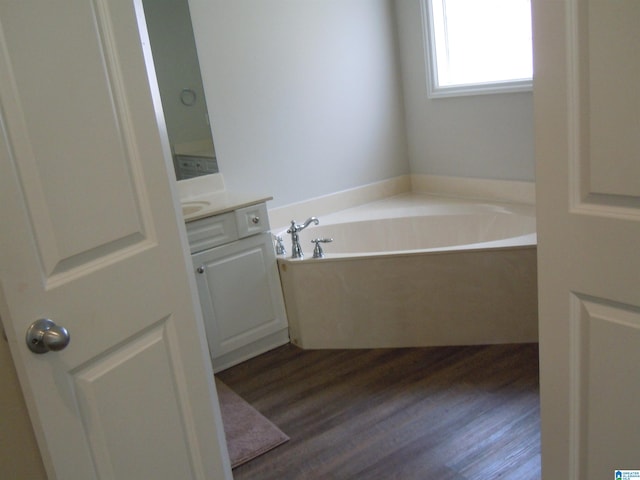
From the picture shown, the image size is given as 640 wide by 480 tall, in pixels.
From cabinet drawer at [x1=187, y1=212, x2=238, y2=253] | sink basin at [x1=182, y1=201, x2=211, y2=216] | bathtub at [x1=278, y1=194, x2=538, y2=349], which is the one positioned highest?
sink basin at [x1=182, y1=201, x2=211, y2=216]

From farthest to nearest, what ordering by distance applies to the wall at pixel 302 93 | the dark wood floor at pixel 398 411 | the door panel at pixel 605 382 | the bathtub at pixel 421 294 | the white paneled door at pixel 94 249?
Answer: the wall at pixel 302 93 → the bathtub at pixel 421 294 → the dark wood floor at pixel 398 411 → the door panel at pixel 605 382 → the white paneled door at pixel 94 249

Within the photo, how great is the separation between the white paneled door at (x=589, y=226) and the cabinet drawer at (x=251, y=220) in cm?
178

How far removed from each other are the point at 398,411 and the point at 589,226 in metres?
1.44

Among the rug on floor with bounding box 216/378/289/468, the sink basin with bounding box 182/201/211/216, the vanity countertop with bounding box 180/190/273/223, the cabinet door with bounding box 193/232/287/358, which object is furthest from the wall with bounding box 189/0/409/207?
the rug on floor with bounding box 216/378/289/468

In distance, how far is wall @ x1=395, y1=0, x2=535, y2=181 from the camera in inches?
137

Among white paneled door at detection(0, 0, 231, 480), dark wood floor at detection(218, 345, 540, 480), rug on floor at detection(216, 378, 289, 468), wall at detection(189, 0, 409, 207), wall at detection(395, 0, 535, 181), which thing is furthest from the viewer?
wall at detection(395, 0, 535, 181)

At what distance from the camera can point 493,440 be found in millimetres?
2246

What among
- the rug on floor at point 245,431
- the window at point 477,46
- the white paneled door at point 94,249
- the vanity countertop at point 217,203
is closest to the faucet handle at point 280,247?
the vanity countertop at point 217,203

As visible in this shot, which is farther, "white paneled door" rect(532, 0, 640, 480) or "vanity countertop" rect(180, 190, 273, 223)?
"vanity countertop" rect(180, 190, 273, 223)

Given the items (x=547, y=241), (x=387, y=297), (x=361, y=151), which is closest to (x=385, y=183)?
(x=361, y=151)

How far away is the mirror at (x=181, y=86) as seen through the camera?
10.3 feet

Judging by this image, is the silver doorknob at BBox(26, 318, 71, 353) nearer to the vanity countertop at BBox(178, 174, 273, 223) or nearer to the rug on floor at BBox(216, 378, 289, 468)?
the rug on floor at BBox(216, 378, 289, 468)

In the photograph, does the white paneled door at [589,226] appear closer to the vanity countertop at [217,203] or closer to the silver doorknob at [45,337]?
the silver doorknob at [45,337]

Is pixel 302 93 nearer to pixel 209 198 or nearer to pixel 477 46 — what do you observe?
pixel 209 198
